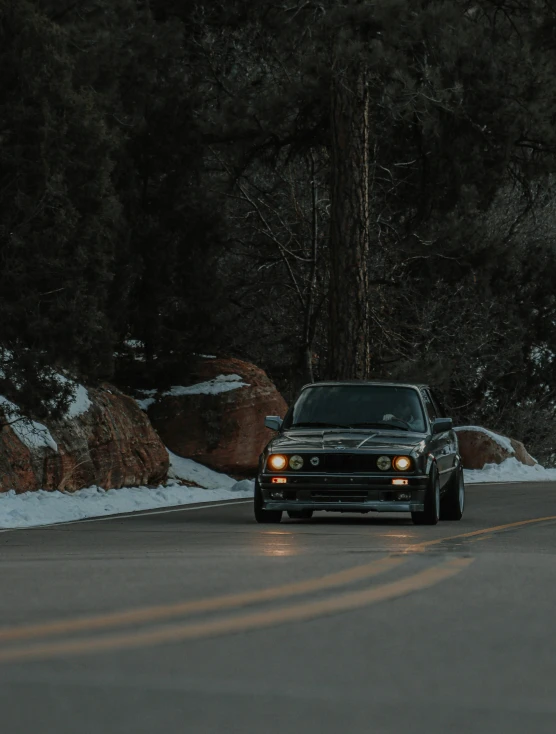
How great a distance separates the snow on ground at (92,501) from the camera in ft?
62.5

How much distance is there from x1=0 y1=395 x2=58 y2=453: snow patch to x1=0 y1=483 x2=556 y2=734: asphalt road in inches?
241

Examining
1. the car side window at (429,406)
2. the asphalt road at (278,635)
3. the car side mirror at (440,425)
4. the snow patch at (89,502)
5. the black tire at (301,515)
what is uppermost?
the car side window at (429,406)

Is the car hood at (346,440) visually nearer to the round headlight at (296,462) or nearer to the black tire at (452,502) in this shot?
the round headlight at (296,462)

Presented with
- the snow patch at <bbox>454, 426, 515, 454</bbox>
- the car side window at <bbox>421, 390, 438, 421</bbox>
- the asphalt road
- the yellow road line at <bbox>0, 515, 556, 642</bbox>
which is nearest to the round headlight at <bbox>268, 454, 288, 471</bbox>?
the asphalt road

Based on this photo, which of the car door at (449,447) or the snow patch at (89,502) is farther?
the car door at (449,447)

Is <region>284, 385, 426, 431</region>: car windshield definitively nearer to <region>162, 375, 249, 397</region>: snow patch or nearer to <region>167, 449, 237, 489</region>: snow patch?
<region>167, 449, 237, 489</region>: snow patch

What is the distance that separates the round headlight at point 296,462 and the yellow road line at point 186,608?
5.19 metres

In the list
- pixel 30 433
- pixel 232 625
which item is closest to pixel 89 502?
pixel 30 433

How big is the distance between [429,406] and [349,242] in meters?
10.3

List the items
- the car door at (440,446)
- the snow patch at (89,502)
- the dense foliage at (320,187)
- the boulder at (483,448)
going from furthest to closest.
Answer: the boulder at (483,448) < the dense foliage at (320,187) < the snow patch at (89,502) < the car door at (440,446)

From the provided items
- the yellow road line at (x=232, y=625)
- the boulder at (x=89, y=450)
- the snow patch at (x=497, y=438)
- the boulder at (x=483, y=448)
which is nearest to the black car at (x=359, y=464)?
the boulder at (x=89, y=450)

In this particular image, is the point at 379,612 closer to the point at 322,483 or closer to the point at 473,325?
the point at 322,483

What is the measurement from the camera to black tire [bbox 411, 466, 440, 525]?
17.9m

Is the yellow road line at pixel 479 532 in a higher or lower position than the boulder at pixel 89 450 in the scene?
lower
